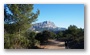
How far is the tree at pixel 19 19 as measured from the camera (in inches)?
161

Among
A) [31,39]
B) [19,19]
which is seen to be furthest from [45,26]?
[19,19]

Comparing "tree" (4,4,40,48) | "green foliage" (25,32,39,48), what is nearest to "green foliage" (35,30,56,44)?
"green foliage" (25,32,39,48)

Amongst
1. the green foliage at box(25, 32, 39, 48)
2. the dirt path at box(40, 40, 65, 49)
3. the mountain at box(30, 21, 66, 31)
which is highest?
the mountain at box(30, 21, 66, 31)

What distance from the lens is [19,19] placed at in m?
4.10

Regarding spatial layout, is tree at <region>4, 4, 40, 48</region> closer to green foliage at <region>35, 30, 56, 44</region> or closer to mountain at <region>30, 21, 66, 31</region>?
mountain at <region>30, 21, 66, 31</region>

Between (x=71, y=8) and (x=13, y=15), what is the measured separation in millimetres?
938

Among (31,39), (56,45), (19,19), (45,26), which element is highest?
(19,19)

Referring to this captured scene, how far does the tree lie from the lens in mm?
4078

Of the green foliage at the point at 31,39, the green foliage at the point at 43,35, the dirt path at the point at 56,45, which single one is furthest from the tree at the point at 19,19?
the dirt path at the point at 56,45

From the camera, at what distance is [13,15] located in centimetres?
410

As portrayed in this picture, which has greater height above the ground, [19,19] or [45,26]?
[19,19]

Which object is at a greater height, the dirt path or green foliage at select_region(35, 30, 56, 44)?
green foliage at select_region(35, 30, 56, 44)

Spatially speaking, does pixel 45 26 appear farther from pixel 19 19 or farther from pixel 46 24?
pixel 19 19

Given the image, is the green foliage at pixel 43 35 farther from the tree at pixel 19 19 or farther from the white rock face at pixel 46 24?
the tree at pixel 19 19
